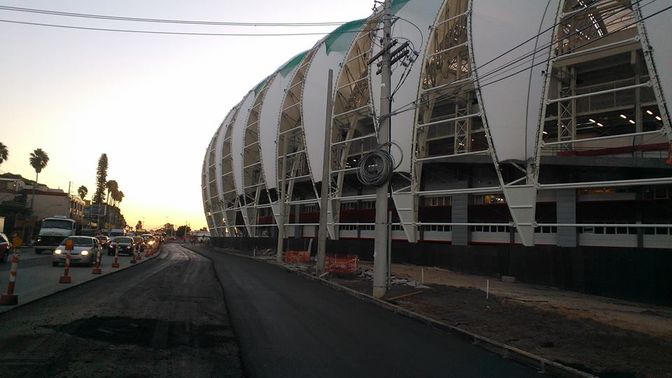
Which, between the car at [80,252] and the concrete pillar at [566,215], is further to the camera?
the concrete pillar at [566,215]

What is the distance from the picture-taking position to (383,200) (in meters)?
17.8

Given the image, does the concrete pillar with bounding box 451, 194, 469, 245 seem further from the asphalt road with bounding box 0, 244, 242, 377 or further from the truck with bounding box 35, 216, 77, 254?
the truck with bounding box 35, 216, 77, 254

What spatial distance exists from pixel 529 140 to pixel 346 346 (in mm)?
21761

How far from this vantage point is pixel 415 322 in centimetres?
1203

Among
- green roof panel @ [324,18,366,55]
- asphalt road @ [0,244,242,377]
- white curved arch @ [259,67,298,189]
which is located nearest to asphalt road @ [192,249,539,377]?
asphalt road @ [0,244,242,377]

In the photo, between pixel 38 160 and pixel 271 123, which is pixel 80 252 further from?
pixel 38 160

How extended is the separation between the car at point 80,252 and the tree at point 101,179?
10897 cm

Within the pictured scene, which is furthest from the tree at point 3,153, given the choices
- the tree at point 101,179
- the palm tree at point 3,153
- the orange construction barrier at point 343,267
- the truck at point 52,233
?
the orange construction barrier at point 343,267

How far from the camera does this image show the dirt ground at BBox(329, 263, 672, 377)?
8.25 meters

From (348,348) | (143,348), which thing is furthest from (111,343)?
(348,348)

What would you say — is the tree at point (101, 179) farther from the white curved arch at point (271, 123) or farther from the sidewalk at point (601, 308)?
the sidewalk at point (601, 308)

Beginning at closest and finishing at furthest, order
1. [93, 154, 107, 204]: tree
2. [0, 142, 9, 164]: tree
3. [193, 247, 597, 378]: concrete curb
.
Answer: [193, 247, 597, 378]: concrete curb
[0, 142, 9, 164]: tree
[93, 154, 107, 204]: tree

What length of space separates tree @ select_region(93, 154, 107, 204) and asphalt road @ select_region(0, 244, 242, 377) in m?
123

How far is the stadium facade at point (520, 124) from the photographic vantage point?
23.9 metres
